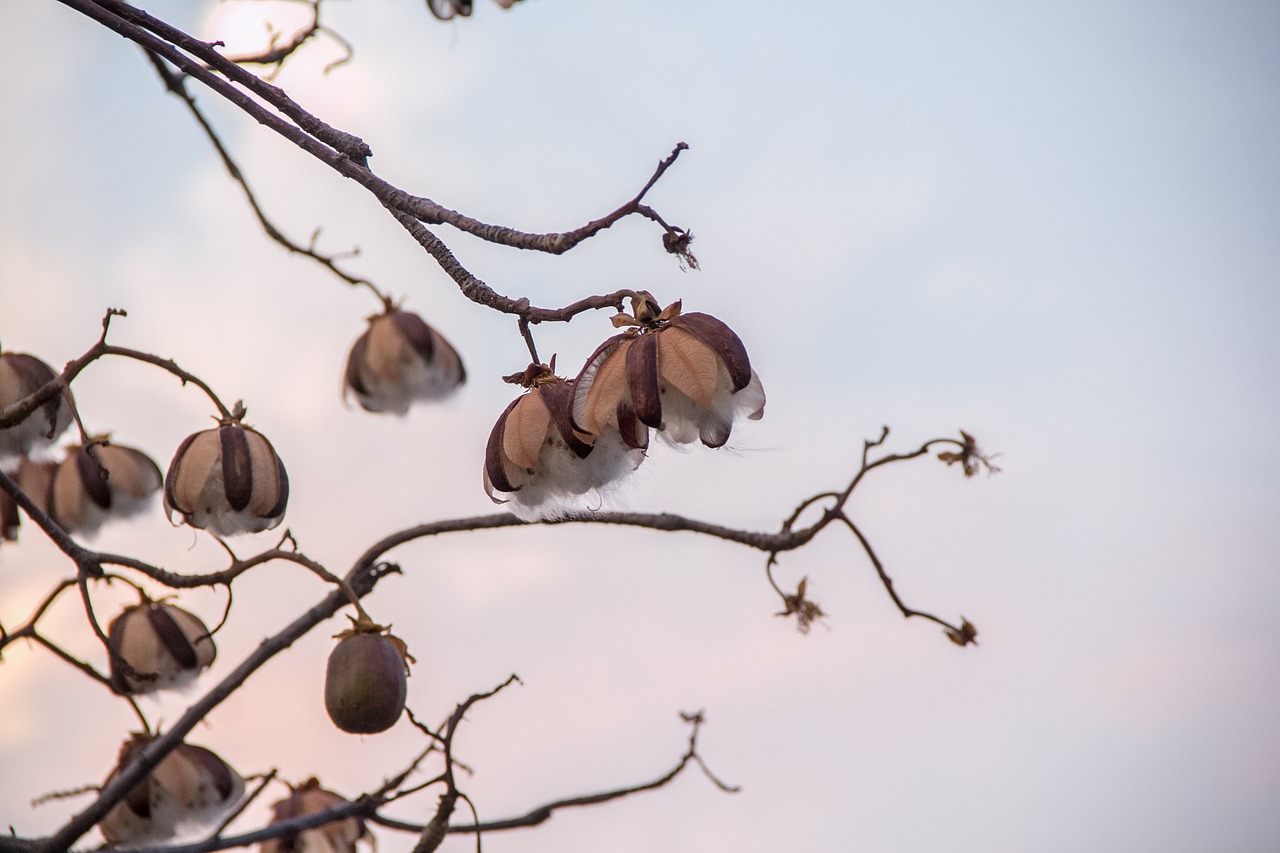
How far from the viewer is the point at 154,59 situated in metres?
2.18

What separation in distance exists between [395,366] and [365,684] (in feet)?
2.22

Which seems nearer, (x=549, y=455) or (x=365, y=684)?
(x=549, y=455)

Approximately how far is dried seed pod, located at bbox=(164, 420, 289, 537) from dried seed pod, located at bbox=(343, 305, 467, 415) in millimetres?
338

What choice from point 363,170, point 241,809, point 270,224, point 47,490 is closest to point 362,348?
point 270,224

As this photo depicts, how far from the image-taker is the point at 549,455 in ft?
3.67

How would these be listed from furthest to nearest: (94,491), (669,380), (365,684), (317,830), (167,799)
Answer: (94,491) < (317,830) < (167,799) < (365,684) < (669,380)

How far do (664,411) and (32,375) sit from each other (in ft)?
4.21

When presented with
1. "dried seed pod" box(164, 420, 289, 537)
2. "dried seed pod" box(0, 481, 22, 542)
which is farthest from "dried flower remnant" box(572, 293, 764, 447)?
"dried seed pod" box(0, 481, 22, 542)

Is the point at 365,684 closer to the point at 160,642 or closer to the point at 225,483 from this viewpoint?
the point at 225,483

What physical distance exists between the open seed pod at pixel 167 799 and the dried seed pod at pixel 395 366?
663 mm

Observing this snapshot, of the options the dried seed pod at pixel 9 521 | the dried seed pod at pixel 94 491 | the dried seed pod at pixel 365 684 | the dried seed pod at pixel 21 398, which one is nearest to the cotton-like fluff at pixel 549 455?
the dried seed pod at pixel 365 684

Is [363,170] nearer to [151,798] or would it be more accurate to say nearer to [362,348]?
[362,348]

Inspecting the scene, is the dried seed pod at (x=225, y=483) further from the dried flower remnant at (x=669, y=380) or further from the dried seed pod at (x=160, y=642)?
the dried flower remnant at (x=669, y=380)

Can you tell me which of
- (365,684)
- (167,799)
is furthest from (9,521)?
(365,684)
